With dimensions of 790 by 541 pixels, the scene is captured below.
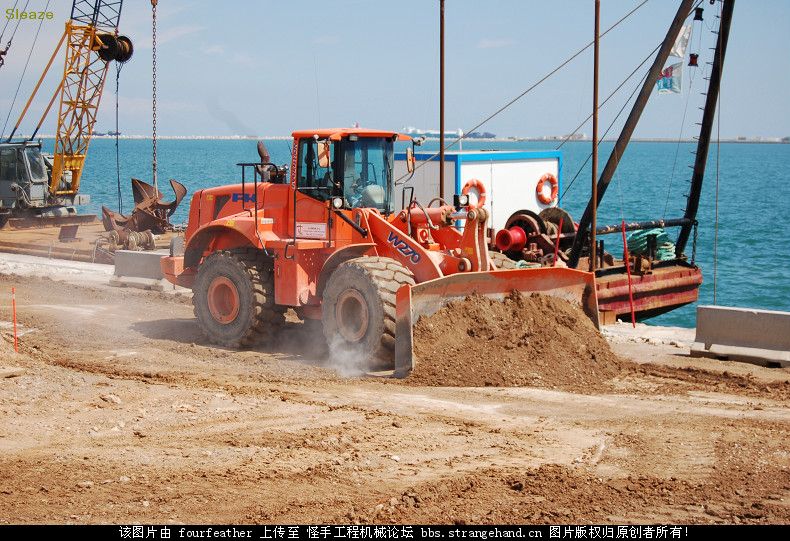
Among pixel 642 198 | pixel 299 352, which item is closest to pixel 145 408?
pixel 299 352

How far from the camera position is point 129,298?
1853 centimetres

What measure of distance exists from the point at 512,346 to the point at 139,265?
10122 mm

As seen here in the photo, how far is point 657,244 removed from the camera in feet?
65.7

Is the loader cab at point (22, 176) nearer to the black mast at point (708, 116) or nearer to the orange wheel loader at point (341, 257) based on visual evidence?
the orange wheel loader at point (341, 257)

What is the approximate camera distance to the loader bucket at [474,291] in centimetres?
1180

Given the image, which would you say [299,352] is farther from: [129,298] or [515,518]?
[515,518]

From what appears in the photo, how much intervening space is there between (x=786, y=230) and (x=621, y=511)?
45510 millimetres

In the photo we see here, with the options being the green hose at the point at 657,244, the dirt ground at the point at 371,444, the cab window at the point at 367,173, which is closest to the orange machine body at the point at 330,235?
the cab window at the point at 367,173

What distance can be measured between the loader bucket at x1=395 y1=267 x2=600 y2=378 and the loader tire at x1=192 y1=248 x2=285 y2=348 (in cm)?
272

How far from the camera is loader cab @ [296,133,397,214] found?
1338 centimetres

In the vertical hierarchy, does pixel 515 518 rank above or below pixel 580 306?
below

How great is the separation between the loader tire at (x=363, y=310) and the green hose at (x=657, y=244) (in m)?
8.37

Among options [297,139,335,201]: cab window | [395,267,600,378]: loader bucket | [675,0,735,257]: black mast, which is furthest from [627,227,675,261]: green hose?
[297,139,335,201]: cab window

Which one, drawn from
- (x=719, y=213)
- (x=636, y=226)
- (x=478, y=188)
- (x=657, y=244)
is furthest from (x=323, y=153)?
(x=719, y=213)
